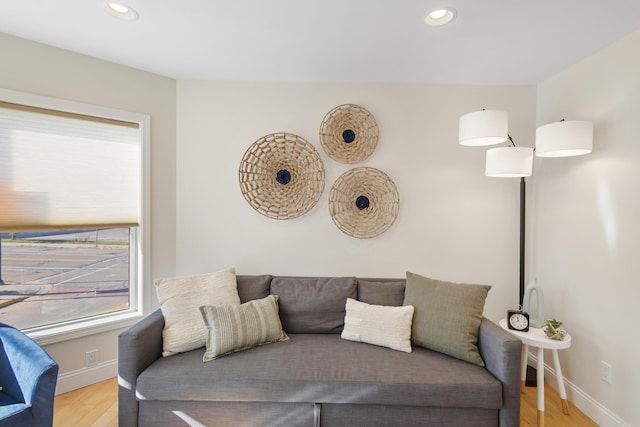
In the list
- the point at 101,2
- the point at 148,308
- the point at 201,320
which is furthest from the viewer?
the point at 148,308

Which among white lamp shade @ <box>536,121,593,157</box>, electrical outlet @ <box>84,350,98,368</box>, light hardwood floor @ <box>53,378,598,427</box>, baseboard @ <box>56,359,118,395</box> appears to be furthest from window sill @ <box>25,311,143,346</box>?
white lamp shade @ <box>536,121,593,157</box>

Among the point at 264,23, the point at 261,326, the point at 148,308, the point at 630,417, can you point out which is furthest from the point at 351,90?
the point at 630,417

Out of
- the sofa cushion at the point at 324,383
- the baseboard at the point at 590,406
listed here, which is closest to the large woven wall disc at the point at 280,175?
the sofa cushion at the point at 324,383

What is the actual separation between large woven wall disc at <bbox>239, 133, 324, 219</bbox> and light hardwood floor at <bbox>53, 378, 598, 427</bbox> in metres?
1.74

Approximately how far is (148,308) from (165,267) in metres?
0.36

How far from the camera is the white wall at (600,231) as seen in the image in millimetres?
1871

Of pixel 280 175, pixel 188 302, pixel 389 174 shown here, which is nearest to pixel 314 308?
pixel 188 302

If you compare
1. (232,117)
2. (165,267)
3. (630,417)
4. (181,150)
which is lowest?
(630,417)

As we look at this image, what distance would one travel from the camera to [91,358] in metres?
2.35

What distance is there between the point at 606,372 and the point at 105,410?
330 cm

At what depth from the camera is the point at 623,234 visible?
6.29 feet

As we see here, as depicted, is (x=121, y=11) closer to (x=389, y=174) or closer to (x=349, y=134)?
(x=349, y=134)

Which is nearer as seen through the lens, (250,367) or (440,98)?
(250,367)

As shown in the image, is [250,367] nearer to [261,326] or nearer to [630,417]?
[261,326]
